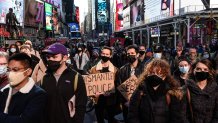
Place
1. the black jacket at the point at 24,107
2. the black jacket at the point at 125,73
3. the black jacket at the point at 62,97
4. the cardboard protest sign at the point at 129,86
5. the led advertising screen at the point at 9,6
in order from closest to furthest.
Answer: the black jacket at the point at 24,107, the black jacket at the point at 62,97, the cardboard protest sign at the point at 129,86, the black jacket at the point at 125,73, the led advertising screen at the point at 9,6

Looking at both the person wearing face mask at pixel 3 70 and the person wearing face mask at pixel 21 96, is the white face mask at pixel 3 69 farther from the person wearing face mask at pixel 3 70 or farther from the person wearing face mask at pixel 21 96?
the person wearing face mask at pixel 21 96

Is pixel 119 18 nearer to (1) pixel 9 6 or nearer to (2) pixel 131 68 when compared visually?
(1) pixel 9 6

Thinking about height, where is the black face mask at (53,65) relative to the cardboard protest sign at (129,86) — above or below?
above

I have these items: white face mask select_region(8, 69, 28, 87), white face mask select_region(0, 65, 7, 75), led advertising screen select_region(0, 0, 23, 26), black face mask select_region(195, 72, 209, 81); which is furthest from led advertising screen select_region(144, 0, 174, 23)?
white face mask select_region(8, 69, 28, 87)

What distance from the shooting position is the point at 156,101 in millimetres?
4758

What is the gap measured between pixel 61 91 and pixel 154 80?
3.30ft

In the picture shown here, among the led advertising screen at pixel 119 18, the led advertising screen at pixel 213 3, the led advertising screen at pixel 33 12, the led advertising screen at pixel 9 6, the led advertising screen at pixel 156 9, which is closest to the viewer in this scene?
the led advertising screen at pixel 213 3

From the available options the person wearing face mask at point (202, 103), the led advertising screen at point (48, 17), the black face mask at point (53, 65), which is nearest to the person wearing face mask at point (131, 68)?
the person wearing face mask at point (202, 103)

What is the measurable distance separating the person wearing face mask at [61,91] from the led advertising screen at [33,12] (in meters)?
63.7

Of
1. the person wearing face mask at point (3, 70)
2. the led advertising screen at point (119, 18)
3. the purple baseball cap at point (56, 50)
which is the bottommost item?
the person wearing face mask at point (3, 70)

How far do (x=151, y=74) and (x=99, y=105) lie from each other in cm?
375

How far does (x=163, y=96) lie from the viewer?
4797mm

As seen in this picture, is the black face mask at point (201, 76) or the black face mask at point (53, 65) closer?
the black face mask at point (53, 65)

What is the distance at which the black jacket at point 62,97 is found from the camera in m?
4.73
